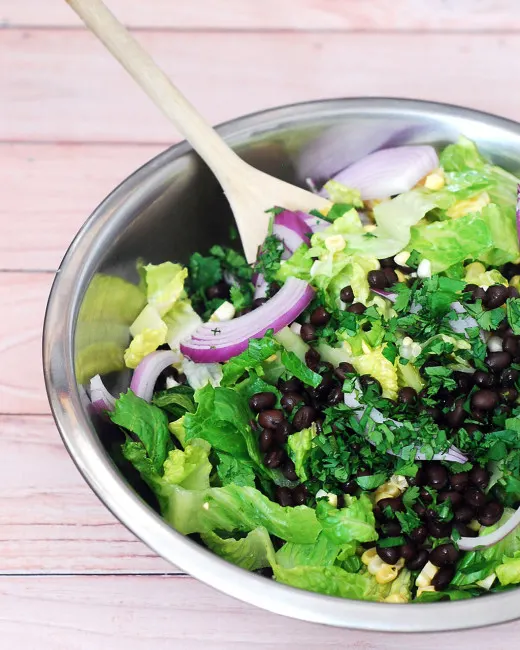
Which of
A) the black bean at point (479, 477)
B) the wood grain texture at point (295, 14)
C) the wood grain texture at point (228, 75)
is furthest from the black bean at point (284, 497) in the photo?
the wood grain texture at point (295, 14)

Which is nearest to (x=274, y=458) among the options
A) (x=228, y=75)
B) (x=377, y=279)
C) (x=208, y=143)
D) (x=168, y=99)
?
(x=377, y=279)

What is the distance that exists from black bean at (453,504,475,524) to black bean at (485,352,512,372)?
0.27 m

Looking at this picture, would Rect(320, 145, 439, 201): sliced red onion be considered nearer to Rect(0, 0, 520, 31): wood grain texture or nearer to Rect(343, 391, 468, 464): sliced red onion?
Rect(343, 391, 468, 464): sliced red onion

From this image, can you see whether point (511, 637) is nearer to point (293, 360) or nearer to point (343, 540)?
point (343, 540)

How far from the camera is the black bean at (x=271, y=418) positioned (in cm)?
140

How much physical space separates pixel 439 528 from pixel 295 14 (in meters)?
1.68

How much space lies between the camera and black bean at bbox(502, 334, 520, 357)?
146 centimetres

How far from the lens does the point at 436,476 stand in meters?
1.36

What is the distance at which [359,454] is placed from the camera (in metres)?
1.39

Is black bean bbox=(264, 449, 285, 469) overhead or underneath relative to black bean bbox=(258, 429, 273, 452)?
underneath

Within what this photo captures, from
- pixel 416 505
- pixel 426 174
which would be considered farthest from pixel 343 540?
pixel 426 174

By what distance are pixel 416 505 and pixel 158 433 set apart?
19.4 inches

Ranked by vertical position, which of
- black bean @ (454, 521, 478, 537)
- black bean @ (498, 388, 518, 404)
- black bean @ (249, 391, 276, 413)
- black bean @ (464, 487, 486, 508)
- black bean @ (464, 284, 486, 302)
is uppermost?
black bean @ (464, 284, 486, 302)

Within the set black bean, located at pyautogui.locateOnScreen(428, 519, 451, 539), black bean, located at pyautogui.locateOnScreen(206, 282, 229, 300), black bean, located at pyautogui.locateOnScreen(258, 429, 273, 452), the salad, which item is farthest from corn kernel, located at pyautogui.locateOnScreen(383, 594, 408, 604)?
black bean, located at pyautogui.locateOnScreen(206, 282, 229, 300)
